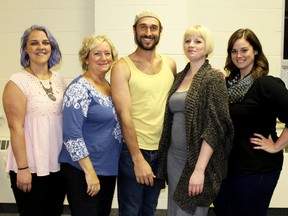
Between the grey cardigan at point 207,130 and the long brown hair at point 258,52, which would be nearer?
the grey cardigan at point 207,130

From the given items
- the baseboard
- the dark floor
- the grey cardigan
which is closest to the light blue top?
the grey cardigan

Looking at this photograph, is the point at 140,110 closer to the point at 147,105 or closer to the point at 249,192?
the point at 147,105

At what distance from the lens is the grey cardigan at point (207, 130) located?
1709 millimetres

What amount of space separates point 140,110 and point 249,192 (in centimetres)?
77

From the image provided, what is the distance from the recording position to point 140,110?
2.07 m

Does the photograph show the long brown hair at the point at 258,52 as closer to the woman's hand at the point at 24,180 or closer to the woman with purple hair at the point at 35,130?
the woman with purple hair at the point at 35,130

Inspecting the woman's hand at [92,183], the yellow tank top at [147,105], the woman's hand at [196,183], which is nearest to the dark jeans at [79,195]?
the woman's hand at [92,183]

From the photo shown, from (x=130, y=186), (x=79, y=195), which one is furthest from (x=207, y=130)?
(x=79, y=195)

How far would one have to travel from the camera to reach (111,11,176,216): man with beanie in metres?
1.99

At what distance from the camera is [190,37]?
1881 millimetres

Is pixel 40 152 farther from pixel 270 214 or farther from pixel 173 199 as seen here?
pixel 270 214

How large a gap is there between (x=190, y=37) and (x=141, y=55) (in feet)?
1.28

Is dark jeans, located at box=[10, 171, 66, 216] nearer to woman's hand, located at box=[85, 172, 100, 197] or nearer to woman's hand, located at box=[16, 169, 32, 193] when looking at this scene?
woman's hand, located at box=[16, 169, 32, 193]

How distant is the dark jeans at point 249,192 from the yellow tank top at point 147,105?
501mm
